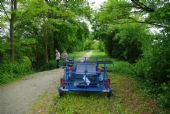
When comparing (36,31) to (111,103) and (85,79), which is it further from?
(111,103)

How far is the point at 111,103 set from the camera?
777 cm

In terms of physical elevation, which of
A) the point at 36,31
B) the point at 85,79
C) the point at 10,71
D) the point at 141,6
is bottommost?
the point at 10,71

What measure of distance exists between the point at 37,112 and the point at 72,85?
7.56 feet

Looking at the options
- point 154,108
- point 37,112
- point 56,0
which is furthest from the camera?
point 56,0

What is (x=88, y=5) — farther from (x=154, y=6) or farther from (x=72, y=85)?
(x=72, y=85)

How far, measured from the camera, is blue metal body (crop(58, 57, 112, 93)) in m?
8.55

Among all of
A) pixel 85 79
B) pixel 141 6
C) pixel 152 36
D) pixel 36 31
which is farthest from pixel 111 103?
pixel 36 31

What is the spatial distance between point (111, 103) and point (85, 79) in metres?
1.52

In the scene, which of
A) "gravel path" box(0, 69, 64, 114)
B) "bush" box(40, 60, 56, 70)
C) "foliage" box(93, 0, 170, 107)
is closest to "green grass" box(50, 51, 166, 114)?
"foliage" box(93, 0, 170, 107)

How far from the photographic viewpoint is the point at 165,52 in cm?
866

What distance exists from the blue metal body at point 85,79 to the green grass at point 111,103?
1.17 ft

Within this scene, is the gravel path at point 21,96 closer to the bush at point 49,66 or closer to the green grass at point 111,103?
the green grass at point 111,103

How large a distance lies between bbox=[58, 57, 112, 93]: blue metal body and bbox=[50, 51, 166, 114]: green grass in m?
0.36

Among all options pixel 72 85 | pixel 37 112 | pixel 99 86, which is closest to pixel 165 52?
pixel 99 86
